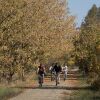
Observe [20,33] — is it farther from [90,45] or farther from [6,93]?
[90,45]

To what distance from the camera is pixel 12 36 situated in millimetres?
28609

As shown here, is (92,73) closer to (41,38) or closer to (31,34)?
(41,38)

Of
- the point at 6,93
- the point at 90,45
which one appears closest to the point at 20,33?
the point at 6,93

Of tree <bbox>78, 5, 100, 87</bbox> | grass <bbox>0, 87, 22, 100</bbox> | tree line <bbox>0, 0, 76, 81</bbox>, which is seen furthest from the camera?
tree <bbox>78, 5, 100, 87</bbox>

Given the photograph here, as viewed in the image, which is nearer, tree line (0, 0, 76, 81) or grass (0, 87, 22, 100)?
tree line (0, 0, 76, 81)

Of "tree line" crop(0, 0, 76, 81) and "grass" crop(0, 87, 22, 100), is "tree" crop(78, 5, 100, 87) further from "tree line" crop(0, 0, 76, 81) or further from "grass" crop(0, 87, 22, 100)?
"grass" crop(0, 87, 22, 100)

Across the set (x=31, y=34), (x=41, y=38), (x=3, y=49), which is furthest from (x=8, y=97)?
(x=41, y=38)

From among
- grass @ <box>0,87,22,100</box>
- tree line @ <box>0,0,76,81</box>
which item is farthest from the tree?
grass @ <box>0,87,22,100</box>

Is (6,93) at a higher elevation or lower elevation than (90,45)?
lower

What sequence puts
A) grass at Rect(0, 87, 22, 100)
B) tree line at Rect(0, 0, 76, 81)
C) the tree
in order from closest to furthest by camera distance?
tree line at Rect(0, 0, 76, 81) → grass at Rect(0, 87, 22, 100) → the tree

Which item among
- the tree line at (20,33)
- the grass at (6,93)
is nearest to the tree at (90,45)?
the tree line at (20,33)

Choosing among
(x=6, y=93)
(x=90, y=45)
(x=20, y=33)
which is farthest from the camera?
(x=90, y=45)

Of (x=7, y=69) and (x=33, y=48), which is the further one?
(x=33, y=48)

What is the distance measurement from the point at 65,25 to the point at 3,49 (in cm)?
3083
